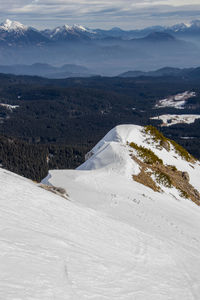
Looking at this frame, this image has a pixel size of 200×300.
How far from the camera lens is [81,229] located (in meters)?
18.1

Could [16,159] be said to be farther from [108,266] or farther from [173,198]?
[108,266]

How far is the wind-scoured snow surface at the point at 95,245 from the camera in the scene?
11.6 m

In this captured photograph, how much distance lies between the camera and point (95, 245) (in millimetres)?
16344

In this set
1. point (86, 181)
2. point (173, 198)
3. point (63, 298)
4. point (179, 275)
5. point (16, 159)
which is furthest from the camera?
point (16, 159)

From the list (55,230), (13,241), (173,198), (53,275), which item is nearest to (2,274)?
(53,275)

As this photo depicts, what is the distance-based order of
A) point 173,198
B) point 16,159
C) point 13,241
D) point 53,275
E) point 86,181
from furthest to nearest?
point 16,159, point 173,198, point 86,181, point 13,241, point 53,275

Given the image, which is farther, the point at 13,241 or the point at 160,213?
the point at 160,213

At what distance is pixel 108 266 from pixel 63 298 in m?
3.93

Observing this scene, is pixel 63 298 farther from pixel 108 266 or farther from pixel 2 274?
pixel 108 266

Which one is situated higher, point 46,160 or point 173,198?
point 173,198

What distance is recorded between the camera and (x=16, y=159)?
13675 cm

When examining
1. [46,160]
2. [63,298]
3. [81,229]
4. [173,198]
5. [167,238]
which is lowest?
[46,160]

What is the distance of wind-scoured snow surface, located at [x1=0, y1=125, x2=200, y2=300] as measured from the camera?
1159 cm

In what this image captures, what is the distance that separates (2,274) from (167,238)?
1251 centimetres
